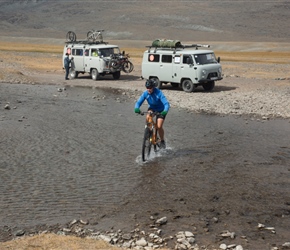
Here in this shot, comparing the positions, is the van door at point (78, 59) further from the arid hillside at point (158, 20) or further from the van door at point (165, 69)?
the arid hillside at point (158, 20)

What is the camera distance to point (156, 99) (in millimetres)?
12258

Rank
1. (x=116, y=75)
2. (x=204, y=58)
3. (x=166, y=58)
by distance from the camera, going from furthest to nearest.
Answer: (x=116, y=75) → (x=166, y=58) → (x=204, y=58)

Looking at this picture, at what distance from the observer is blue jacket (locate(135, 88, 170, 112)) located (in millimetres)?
12087

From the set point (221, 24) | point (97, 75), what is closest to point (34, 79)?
point (97, 75)

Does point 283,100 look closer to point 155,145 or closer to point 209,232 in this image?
point 155,145

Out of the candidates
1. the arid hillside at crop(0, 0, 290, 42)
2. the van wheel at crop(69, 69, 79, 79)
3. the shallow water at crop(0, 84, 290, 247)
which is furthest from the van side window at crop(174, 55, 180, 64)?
the arid hillside at crop(0, 0, 290, 42)

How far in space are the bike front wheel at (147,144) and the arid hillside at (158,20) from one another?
92577 millimetres

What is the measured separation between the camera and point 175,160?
1254 cm

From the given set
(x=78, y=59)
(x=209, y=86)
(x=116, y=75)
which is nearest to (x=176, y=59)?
(x=209, y=86)

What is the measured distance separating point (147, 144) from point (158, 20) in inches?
4397

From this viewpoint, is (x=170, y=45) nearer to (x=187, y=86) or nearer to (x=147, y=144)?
(x=187, y=86)

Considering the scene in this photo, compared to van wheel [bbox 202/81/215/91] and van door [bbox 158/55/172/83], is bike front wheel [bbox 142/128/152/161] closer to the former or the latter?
van door [bbox 158/55/172/83]

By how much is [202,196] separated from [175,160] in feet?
9.15

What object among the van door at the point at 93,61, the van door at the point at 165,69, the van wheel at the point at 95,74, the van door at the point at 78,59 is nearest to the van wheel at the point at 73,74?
the van door at the point at 78,59
